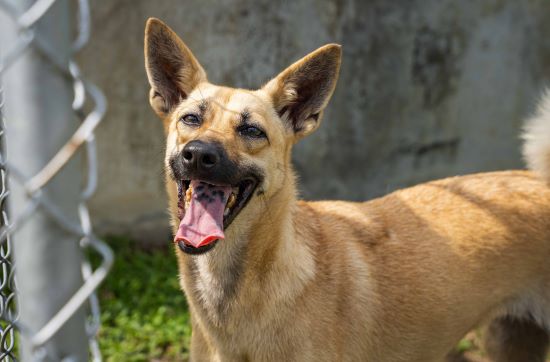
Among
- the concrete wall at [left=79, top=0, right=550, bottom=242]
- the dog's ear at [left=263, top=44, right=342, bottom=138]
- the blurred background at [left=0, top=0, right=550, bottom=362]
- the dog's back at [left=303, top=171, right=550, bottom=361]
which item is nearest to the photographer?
the dog's ear at [left=263, top=44, right=342, bottom=138]

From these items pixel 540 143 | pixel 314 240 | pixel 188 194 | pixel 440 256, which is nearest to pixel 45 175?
pixel 188 194

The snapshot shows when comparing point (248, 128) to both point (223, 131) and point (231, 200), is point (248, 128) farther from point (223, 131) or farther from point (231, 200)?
point (231, 200)

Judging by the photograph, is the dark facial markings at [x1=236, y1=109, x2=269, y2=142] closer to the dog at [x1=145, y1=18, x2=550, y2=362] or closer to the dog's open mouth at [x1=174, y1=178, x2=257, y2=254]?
the dog at [x1=145, y1=18, x2=550, y2=362]

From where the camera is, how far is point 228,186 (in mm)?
2516

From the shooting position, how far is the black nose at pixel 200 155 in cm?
237

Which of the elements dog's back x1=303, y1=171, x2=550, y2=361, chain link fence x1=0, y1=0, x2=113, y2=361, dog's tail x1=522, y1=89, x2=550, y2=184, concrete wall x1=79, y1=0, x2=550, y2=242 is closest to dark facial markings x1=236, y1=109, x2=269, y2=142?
dog's back x1=303, y1=171, x2=550, y2=361

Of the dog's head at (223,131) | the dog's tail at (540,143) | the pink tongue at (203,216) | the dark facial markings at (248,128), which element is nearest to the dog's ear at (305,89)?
the dog's head at (223,131)

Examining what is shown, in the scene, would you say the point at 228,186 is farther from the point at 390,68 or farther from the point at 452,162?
the point at 452,162

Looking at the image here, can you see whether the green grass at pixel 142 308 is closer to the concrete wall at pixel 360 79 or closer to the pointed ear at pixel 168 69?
the concrete wall at pixel 360 79

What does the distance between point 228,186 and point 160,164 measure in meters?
2.60

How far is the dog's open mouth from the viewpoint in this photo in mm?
2379

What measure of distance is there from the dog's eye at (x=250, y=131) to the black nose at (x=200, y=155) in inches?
11.9

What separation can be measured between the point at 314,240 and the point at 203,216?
2.07 feet

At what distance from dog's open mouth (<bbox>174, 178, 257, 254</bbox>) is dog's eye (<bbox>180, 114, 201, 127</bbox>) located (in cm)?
27
